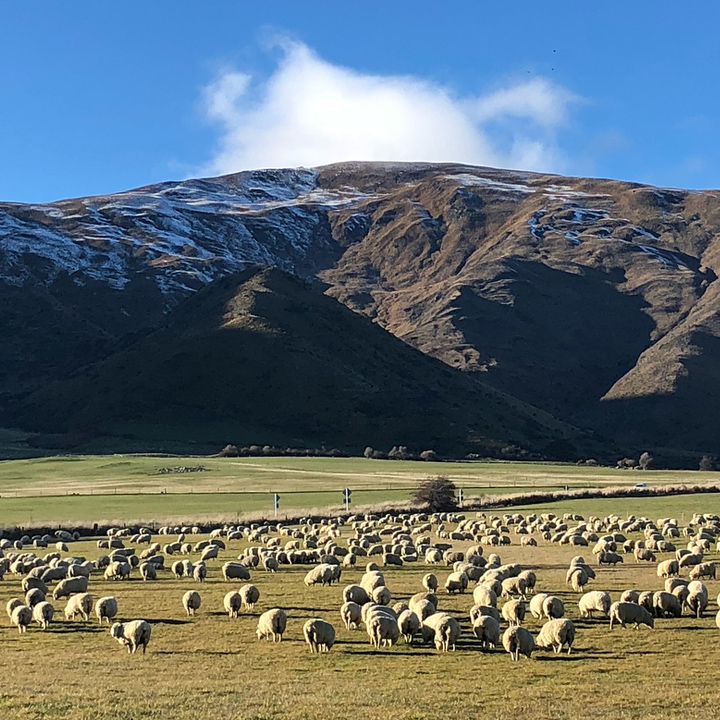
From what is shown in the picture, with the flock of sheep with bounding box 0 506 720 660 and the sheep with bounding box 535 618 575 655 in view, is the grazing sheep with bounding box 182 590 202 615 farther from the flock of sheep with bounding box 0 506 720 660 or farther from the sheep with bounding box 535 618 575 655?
the sheep with bounding box 535 618 575 655

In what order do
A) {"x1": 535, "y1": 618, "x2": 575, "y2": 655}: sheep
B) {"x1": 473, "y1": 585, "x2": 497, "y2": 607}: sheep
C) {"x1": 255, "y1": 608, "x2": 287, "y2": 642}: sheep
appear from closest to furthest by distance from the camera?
{"x1": 535, "y1": 618, "x2": 575, "y2": 655}: sheep, {"x1": 255, "y1": 608, "x2": 287, "y2": 642}: sheep, {"x1": 473, "y1": 585, "x2": 497, "y2": 607}: sheep

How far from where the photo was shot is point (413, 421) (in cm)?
16112

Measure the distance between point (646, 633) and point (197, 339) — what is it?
163748mm

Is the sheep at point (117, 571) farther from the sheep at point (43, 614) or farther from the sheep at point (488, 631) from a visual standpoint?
the sheep at point (488, 631)

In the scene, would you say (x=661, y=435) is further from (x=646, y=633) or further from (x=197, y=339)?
(x=646, y=633)

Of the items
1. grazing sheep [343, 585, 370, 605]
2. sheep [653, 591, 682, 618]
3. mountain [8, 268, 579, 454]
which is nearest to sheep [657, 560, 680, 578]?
sheep [653, 591, 682, 618]

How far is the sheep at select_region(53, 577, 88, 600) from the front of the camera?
3005cm

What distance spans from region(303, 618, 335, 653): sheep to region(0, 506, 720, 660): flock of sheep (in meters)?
0.02

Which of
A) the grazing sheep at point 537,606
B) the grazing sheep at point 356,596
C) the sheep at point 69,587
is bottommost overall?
the sheep at point 69,587

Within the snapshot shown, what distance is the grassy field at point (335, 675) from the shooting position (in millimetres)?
16406

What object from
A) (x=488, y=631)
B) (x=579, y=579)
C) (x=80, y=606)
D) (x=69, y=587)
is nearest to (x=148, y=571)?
(x=69, y=587)

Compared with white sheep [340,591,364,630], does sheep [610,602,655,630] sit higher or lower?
higher

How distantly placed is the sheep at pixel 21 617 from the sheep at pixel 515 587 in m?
13.1

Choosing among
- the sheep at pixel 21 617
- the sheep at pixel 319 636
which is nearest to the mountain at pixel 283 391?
the sheep at pixel 21 617
